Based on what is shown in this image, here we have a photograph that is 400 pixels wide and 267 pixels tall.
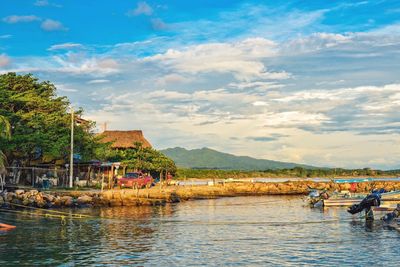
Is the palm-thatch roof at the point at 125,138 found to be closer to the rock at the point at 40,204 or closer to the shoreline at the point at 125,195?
the shoreline at the point at 125,195

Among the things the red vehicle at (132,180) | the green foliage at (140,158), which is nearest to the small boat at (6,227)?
the red vehicle at (132,180)

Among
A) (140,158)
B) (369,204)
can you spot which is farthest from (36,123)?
(369,204)

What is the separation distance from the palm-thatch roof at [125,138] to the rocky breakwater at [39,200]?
26.3 meters

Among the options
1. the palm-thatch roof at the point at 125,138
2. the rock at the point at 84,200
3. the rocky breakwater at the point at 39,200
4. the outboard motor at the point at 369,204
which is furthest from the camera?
the palm-thatch roof at the point at 125,138

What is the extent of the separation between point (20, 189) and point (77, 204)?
19.8 ft

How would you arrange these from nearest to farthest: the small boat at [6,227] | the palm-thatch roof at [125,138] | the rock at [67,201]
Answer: the small boat at [6,227] < the rock at [67,201] < the palm-thatch roof at [125,138]

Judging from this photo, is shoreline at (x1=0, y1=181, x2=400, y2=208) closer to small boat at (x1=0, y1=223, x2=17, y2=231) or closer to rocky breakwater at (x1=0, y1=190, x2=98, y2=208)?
rocky breakwater at (x1=0, y1=190, x2=98, y2=208)

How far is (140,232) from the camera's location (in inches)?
1260

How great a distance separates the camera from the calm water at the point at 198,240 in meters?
23.2

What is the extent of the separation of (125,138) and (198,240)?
4846cm

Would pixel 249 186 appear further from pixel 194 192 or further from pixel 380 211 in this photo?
pixel 380 211

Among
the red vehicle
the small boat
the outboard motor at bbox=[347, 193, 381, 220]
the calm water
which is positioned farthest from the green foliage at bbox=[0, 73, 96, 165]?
the outboard motor at bbox=[347, 193, 381, 220]

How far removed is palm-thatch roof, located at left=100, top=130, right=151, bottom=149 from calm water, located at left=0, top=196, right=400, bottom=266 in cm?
3118

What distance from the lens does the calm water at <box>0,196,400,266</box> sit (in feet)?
76.0
